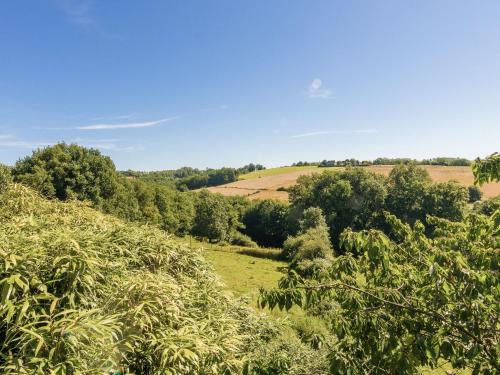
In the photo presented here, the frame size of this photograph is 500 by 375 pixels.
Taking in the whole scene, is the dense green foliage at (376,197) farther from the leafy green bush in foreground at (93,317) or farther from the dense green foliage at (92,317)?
the dense green foliage at (92,317)

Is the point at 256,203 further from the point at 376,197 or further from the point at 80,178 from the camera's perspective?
the point at 80,178

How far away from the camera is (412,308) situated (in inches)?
146

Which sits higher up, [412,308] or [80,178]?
[80,178]

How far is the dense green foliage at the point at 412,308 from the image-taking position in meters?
3.56

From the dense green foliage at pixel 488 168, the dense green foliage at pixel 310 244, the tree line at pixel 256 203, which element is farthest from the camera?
the dense green foliage at pixel 310 244

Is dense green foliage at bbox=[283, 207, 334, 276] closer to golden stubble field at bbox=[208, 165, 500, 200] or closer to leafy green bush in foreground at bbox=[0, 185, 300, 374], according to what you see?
Answer: golden stubble field at bbox=[208, 165, 500, 200]

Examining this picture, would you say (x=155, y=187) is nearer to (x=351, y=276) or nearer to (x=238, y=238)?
(x=238, y=238)

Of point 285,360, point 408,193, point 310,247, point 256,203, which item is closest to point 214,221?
point 256,203

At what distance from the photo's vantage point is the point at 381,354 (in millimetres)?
3971

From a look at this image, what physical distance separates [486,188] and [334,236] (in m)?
47.8

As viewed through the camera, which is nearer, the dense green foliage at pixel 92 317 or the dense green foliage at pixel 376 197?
the dense green foliage at pixel 92 317

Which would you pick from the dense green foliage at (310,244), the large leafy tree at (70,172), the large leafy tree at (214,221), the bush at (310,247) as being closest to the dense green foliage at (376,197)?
the dense green foliage at (310,244)

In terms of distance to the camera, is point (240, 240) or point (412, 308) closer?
point (412, 308)

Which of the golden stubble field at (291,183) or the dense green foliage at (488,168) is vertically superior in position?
the dense green foliage at (488,168)
